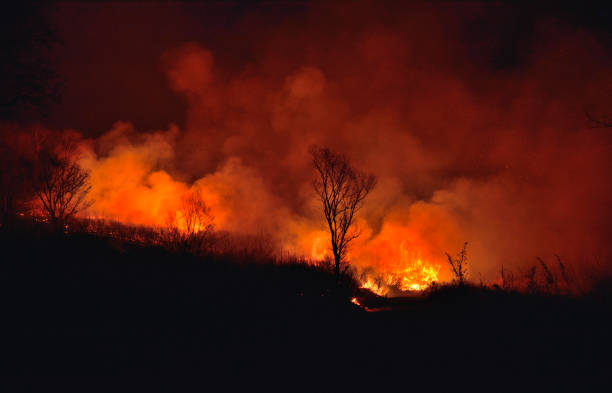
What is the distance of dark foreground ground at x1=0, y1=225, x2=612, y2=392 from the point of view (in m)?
6.21

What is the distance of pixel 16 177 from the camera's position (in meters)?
32.3

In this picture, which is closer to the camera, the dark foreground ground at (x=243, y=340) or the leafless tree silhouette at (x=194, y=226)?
the dark foreground ground at (x=243, y=340)

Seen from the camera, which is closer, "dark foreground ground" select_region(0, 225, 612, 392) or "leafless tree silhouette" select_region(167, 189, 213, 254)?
"dark foreground ground" select_region(0, 225, 612, 392)

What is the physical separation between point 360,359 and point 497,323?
3.68 m

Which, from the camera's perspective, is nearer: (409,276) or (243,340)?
(243,340)

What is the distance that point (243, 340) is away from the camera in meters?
8.55

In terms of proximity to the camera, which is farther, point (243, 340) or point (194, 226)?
Answer: point (194, 226)

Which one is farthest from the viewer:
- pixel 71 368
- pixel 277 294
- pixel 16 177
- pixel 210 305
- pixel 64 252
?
pixel 16 177

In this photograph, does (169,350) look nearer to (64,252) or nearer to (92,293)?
(92,293)

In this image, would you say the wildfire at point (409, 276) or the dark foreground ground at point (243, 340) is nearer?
the dark foreground ground at point (243, 340)

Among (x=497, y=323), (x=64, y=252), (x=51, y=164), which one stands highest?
(x=51, y=164)

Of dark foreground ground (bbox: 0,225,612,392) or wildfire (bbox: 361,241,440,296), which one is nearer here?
dark foreground ground (bbox: 0,225,612,392)

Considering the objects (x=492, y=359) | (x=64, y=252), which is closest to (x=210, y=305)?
(x=64, y=252)

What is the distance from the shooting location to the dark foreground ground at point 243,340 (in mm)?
6215
